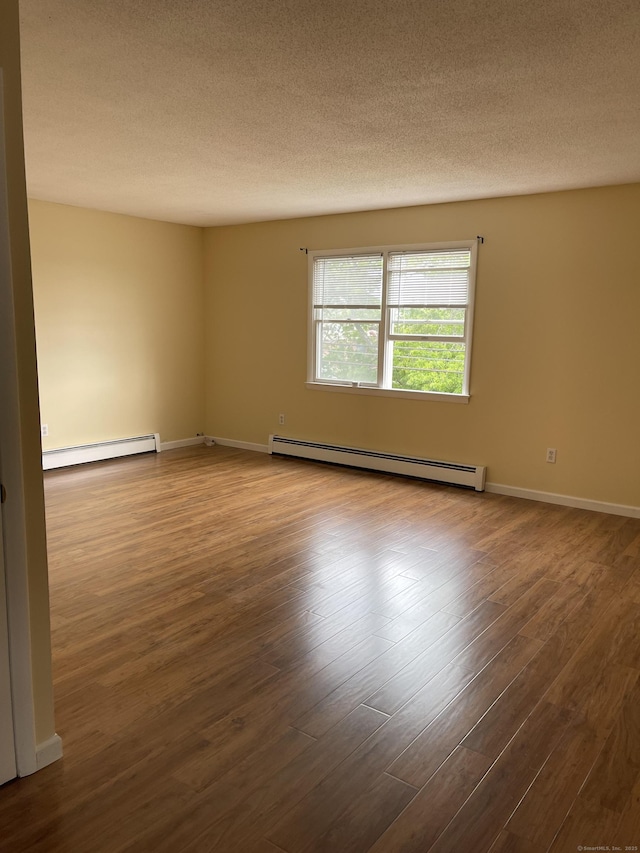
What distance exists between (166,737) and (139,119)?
2958mm

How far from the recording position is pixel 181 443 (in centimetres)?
748

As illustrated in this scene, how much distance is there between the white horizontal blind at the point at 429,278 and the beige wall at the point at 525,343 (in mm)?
149

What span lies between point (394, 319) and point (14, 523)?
15.1 ft

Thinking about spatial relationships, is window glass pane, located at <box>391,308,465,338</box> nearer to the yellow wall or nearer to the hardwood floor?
the hardwood floor

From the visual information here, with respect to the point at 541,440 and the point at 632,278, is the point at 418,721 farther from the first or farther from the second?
the point at 632,278

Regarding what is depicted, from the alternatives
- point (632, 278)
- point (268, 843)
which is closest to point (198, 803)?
point (268, 843)

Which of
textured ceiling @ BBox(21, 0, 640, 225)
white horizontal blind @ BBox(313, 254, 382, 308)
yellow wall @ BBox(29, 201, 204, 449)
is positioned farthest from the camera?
white horizontal blind @ BBox(313, 254, 382, 308)

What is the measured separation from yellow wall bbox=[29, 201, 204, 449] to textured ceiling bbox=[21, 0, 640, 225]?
133 cm

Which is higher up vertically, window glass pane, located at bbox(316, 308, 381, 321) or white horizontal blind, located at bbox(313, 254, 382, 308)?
white horizontal blind, located at bbox(313, 254, 382, 308)

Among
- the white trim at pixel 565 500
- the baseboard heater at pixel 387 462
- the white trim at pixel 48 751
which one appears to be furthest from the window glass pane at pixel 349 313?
the white trim at pixel 48 751

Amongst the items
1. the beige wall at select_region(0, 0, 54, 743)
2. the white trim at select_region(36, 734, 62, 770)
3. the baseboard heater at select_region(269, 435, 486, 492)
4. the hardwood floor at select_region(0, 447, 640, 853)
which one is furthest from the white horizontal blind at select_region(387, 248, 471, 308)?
the white trim at select_region(36, 734, 62, 770)

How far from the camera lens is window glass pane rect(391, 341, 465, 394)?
5758mm

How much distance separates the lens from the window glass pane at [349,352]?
6.28m

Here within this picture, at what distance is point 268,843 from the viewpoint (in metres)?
1.78
